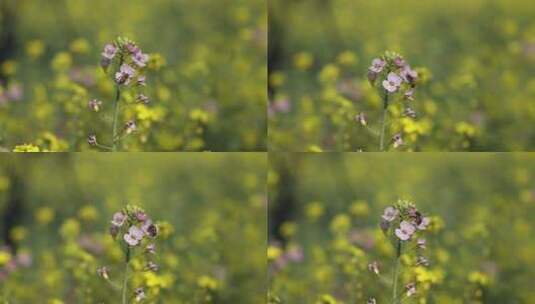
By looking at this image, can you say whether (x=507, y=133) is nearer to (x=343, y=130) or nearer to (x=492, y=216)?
(x=492, y=216)

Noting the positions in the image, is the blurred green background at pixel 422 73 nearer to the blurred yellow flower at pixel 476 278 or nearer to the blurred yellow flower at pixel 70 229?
the blurred yellow flower at pixel 476 278

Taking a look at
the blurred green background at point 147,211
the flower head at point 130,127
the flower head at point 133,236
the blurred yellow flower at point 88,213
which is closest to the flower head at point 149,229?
the flower head at point 133,236

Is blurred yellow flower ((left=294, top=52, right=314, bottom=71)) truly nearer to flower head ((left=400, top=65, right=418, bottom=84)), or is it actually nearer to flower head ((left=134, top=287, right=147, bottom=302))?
flower head ((left=400, top=65, right=418, bottom=84))

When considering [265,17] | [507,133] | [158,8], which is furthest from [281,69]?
[507,133]

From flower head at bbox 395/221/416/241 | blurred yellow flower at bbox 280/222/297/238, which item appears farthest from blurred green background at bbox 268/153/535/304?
flower head at bbox 395/221/416/241

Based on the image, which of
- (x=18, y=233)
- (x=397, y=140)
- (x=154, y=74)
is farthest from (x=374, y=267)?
(x=18, y=233)

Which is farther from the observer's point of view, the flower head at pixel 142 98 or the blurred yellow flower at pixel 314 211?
the blurred yellow flower at pixel 314 211

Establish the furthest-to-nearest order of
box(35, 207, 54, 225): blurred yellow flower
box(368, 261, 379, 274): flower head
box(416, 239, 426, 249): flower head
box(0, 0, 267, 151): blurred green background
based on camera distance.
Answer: box(35, 207, 54, 225): blurred yellow flower < box(0, 0, 267, 151): blurred green background < box(368, 261, 379, 274): flower head < box(416, 239, 426, 249): flower head
